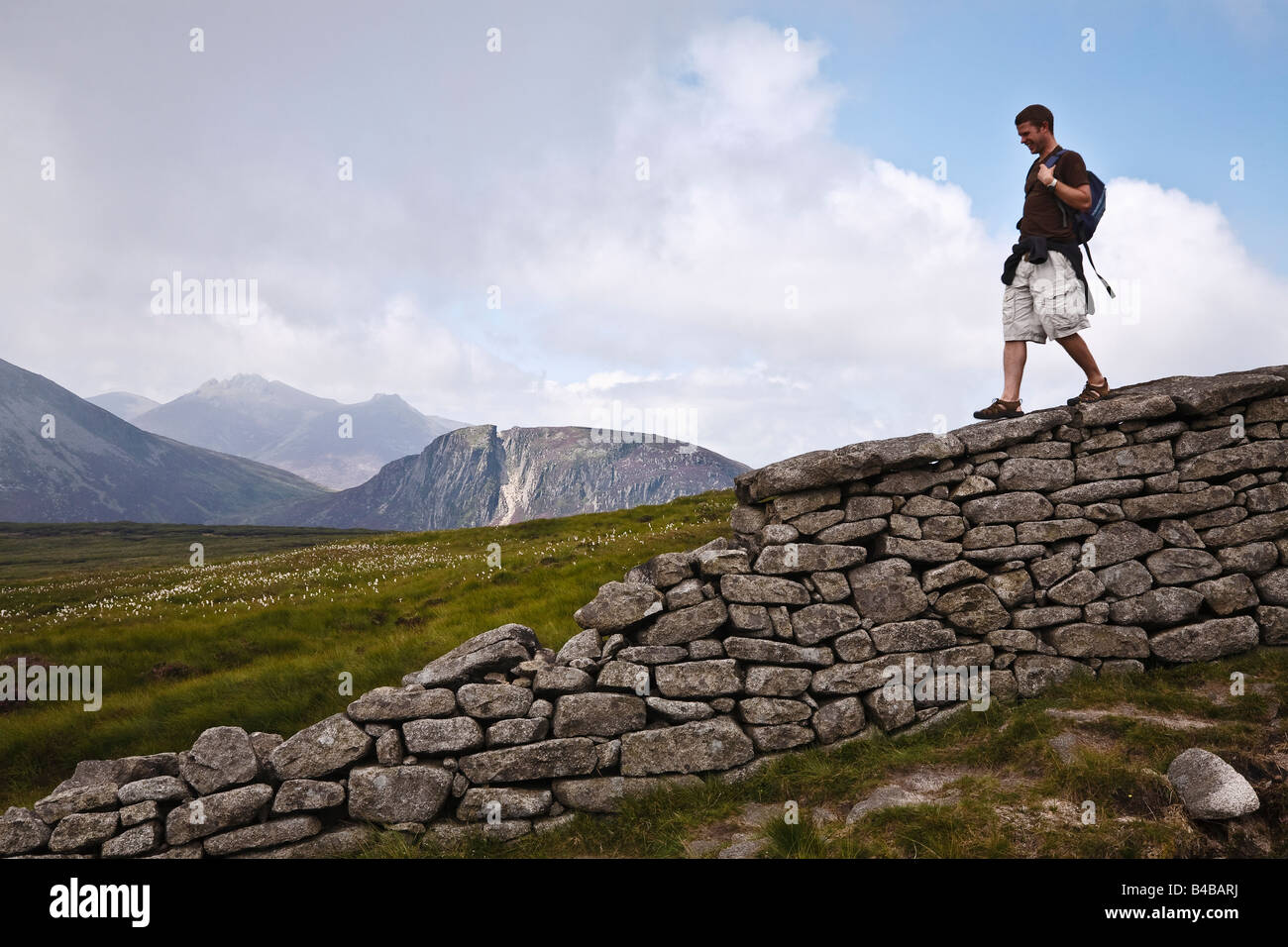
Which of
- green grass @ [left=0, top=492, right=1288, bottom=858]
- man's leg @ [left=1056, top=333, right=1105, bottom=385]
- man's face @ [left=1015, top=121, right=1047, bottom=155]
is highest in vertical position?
man's face @ [left=1015, top=121, right=1047, bottom=155]

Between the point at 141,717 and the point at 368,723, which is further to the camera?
the point at 141,717

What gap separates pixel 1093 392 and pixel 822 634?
4823mm

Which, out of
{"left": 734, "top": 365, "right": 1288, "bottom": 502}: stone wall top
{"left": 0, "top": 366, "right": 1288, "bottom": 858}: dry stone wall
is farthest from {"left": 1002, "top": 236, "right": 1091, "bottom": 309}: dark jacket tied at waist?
{"left": 0, "top": 366, "right": 1288, "bottom": 858}: dry stone wall

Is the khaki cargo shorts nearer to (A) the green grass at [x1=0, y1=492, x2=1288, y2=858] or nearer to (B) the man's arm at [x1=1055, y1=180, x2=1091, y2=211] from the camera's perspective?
(B) the man's arm at [x1=1055, y1=180, x2=1091, y2=211]

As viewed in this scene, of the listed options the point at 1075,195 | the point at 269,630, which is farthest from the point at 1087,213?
the point at 269,630

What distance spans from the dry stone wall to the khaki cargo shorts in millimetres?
1075

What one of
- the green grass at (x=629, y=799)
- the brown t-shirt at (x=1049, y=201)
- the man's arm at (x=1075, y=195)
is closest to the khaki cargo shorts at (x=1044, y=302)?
the brown t-shirt at (x=1049, y=201)

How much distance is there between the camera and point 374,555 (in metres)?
25.7

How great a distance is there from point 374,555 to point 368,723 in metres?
19.6

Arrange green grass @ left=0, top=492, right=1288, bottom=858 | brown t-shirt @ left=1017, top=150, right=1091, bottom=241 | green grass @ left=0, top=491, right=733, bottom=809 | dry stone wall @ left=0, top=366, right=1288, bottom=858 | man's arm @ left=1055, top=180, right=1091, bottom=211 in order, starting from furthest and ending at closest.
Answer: green grass @ left=0, top=491, right=733, bottom=809 → brown t-shirt @ left=1017, top=150, right=1091, bottom=241 → man's arm @ left=1055, top=180, right=1091, bottom=211 → dry stone wall @ left=0, top=366, right=1288, bottom=858 → green grass @ left=0, top=492, right=1288, bottom=858

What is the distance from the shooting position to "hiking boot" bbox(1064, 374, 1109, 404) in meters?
8.66

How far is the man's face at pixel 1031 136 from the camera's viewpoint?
8.43 meters
